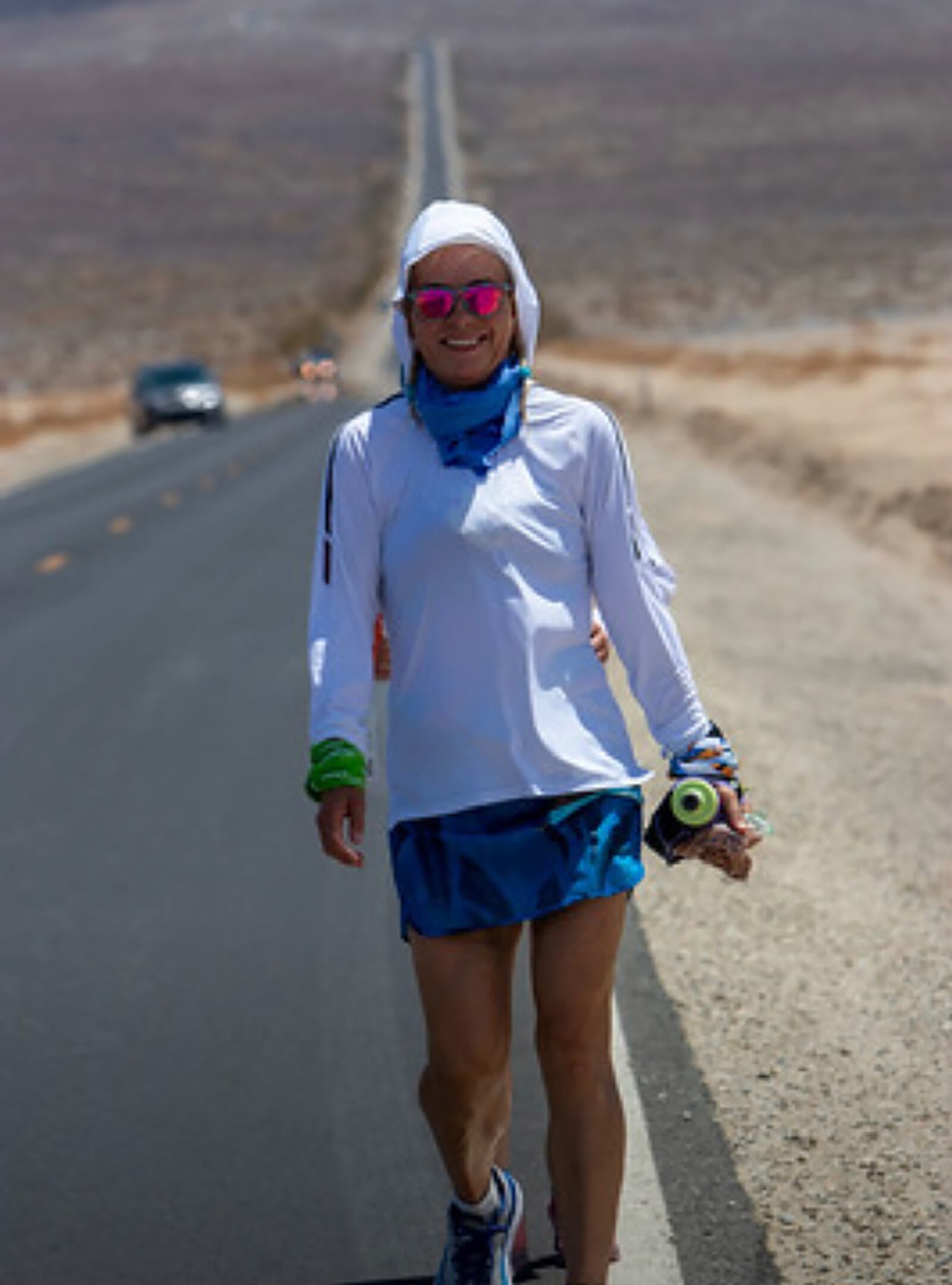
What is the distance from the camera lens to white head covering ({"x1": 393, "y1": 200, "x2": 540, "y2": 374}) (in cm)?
383

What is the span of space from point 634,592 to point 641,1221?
1357mm

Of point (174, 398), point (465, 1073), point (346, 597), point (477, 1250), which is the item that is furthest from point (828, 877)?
point (174, 398)

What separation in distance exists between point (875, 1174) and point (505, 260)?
207 centimetres

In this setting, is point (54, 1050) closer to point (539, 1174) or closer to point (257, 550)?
point (539, 1174)

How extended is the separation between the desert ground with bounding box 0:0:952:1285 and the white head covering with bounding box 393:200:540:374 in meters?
1.81

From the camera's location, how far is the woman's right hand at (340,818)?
3742 mm

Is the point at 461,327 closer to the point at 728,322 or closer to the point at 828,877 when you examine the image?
the point at 828,877

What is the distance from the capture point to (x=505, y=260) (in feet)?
12.7

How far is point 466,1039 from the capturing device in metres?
3.75

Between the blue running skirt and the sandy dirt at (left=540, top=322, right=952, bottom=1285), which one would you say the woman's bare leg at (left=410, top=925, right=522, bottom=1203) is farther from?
the sandy dirt at (left=540, top=322, right=952, bottom=1285)

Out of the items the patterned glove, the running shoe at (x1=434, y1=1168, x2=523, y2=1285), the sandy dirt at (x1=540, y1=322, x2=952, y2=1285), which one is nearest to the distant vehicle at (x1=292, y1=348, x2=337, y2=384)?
the patterned glove

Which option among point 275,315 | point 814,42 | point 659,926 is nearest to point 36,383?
point 275,315

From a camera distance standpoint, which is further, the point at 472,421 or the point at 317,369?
the point at 317,369

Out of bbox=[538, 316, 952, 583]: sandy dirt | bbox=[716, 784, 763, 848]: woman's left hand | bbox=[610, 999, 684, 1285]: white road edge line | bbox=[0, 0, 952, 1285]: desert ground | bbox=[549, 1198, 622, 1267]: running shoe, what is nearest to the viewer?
bbox=[716, 784, 763, 848]: woman's left hand
